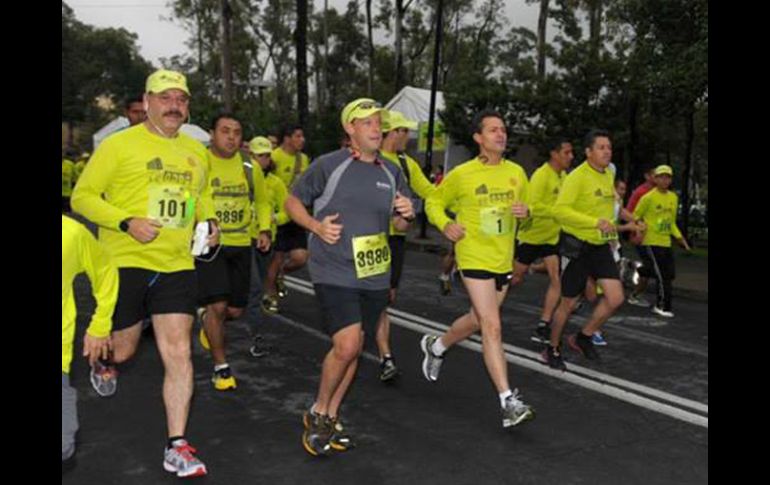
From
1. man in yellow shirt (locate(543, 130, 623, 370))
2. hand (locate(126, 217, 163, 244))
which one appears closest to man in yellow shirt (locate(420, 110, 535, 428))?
man in yellow shirt (locate(543, 130, 623, 370))

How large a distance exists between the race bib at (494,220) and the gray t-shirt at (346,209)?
1.01 metres

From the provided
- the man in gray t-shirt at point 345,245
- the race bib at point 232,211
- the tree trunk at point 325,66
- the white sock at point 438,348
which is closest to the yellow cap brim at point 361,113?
the man in gray t-shirt at point 345,245

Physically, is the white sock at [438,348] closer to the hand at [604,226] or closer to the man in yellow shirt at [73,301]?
the hand at [604,226]

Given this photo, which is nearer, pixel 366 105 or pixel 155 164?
pixel 155 164

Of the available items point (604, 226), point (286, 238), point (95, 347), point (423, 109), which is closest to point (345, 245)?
point (95, 347)

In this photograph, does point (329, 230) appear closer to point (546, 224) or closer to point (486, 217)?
point (486, 217)

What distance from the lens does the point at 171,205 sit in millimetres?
4262

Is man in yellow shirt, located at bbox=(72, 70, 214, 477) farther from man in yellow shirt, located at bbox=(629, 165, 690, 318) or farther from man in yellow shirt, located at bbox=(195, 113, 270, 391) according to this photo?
man in yellow shirt, located at bbox=(629, 165, 690, 318)

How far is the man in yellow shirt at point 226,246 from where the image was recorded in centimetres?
564

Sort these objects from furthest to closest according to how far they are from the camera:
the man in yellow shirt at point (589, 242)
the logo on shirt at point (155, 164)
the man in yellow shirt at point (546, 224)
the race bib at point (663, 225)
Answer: the race bib at point (663, 225), the man in yellow shirt at point (546, 224), the man in yellow shirt at point (589, 242), the logo on shirt at point (155, 164)

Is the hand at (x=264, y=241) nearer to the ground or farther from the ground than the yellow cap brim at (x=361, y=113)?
nearer to the ground

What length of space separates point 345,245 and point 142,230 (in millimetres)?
1174

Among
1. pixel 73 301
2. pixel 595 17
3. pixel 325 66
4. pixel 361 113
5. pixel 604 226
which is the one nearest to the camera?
pixel 73 301

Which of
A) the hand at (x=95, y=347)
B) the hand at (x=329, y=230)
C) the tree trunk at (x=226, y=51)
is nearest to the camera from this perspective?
the hand at (x=95, y=347)
